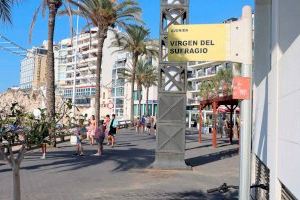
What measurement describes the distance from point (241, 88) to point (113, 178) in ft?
31.0

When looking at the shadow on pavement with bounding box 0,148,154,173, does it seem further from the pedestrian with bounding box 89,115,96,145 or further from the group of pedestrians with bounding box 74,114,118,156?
the pedestrian with bounding box 89,115,96,145

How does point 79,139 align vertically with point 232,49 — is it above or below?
below

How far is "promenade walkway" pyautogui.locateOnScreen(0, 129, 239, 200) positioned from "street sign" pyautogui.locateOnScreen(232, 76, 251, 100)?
6255 millimetres

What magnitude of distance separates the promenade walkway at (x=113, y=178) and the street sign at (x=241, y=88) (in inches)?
246

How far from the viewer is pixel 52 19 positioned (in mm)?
25234

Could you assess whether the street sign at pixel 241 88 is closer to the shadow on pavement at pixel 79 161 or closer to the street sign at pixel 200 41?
the street sign at pixel 200 41

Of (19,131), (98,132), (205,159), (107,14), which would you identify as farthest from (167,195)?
(107,14)

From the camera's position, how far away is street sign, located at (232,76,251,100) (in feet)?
14.7

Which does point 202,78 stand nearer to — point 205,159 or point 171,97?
point 205,159

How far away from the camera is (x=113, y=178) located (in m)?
13.5

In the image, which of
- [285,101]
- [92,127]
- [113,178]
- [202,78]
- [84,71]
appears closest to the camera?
[285,101]

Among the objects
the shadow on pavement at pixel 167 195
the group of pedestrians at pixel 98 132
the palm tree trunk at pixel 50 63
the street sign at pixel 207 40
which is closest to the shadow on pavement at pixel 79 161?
the group of pedestrians at pixel 98 132

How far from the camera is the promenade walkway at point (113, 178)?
35.6 feet

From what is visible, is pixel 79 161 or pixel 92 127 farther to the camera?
pixel 92 127
